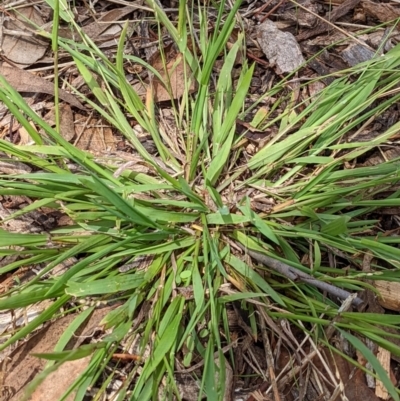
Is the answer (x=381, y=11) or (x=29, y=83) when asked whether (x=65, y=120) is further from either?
(x=381, y=11)

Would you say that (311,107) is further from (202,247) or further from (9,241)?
(9,241)

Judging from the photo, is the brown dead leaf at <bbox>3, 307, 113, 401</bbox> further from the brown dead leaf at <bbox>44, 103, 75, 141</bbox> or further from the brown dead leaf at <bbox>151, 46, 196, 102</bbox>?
the brown dead leaf at <bbox>151, 46, 196, 102</bbox>

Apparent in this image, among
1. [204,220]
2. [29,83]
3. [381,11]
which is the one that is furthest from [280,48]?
[29,83]

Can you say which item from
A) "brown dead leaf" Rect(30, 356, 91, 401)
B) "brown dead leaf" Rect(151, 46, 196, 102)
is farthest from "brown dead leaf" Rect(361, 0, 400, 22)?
"brown dead leaf" Rect(30, 356, 91, 401)

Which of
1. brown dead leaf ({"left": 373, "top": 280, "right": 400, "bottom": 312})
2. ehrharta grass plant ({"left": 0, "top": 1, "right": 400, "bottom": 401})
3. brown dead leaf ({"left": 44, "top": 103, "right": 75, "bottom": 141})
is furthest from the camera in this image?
brown dead leaf ({"left": 44, "top": 103, "right": 75, "bottom": 141})

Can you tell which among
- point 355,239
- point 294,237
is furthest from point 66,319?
point 355,239

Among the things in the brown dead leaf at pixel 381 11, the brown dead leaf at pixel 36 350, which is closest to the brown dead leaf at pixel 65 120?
the brown dead leaf at pixel 36 350
